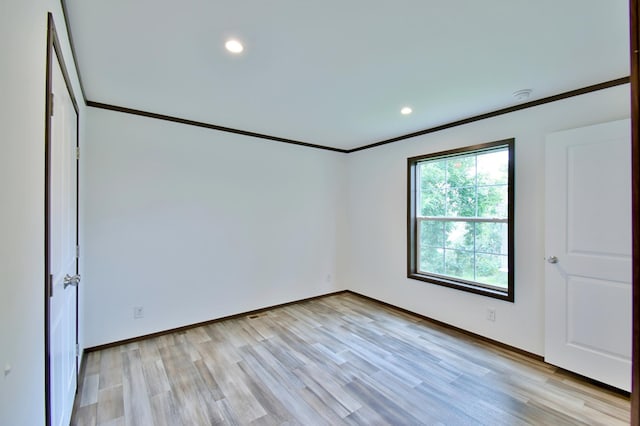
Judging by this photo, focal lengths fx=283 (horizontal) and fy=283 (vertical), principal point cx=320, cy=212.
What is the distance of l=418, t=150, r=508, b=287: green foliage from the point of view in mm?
2975

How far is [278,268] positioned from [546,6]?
3.62 m

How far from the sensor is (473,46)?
5.89 feet

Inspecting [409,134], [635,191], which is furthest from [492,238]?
[635,191]

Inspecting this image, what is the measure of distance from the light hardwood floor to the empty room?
2 cm

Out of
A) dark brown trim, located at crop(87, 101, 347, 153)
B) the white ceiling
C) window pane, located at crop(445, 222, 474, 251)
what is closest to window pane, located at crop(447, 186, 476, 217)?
window pane, located at crop(445, 222, 474, 251)

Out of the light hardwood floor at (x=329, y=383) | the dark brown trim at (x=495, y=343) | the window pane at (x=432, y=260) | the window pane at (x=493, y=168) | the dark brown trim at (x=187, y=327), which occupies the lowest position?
the light hardwood floor at (x=329, y=383)

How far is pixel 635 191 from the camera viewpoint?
0.60 meters

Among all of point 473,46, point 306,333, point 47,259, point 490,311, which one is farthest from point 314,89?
point 490,311

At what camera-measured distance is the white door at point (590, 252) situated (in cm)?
213

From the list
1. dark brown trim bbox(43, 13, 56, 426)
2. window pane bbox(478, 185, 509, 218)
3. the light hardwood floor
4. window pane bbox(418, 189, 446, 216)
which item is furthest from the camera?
window pane bbox(418, 189, 446, 216)

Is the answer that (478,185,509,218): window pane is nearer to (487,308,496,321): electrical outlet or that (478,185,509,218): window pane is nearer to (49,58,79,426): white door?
(487,308,496,321): electrical outlet

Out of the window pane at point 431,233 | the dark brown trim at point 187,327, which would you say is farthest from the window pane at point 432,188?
the dark brown trim at point 187,327

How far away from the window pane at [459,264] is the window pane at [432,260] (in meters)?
0.07

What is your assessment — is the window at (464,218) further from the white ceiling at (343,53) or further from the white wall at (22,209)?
the white wall at (22,209)
